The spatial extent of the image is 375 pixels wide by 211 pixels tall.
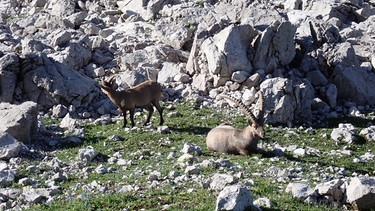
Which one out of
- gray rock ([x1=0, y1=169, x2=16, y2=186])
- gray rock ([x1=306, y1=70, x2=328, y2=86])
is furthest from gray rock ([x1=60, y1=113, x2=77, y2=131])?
gray rock ([x1=306, y1=70, x2=328, y2=86])

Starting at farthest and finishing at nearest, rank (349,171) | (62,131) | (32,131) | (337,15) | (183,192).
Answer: (337,15)
(62,131)
(32,131)
(349,171)
(183,192)

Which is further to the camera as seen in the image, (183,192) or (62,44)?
(62,44)

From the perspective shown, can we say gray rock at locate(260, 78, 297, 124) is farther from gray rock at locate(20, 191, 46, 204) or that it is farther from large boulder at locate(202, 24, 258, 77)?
gray rock at locate(20, 191, 46, 204)

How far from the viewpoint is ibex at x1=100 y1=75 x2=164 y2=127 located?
25.0 metres

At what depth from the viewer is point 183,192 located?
13891 mm

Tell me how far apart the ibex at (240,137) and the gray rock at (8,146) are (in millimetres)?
6461

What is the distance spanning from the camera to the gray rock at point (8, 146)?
765 inches

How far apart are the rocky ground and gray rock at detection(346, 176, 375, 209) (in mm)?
8825

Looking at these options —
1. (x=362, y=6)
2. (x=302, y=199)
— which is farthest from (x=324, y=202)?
(x=362, y=6)

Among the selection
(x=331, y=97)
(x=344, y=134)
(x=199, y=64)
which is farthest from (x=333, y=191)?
(x=199, y=64)

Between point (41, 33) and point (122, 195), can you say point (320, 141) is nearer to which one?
point (122, 195)

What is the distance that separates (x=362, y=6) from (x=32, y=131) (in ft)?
96.6

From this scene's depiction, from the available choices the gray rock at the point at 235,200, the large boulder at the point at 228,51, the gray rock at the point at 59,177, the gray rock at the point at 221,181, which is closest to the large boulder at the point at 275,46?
the large boulder at the point at 228,51

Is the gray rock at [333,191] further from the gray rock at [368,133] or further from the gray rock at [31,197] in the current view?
the gray rock at [368,133]
